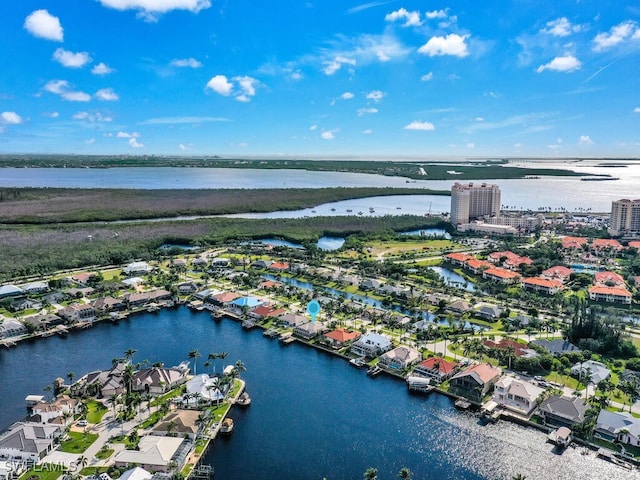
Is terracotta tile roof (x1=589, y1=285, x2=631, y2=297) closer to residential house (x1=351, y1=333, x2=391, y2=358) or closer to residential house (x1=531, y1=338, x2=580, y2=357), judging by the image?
residential house (x1=531, y1=338, x2=580, y2=357)

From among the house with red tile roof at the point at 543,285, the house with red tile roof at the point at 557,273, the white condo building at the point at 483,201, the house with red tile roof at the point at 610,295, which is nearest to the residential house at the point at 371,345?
the house with red tile roof at the point at 543,285

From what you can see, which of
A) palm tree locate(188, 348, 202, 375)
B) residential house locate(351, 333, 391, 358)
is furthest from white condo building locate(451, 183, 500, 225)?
palm tree locate(188, 348, 202, 375)

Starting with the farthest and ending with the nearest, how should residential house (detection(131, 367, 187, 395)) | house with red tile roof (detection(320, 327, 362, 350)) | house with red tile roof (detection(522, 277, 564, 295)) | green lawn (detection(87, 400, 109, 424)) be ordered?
house with red tile roof (detection(522, 277, 564, 295)), house with red tile roof (detection(320, 327, 362, 350)), residential house (detection(131, 367, 187, 395)), green lawn (detection(87, 400, 109, 424))

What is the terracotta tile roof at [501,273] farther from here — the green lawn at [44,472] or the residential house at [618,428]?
the green lawn at [44,472]

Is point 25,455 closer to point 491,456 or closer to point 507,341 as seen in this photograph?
point 491,456

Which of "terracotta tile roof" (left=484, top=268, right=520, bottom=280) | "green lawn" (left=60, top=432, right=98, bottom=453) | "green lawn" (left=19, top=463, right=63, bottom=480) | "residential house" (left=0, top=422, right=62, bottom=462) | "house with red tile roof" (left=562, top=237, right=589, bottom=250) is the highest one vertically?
"house with red tile roof" (left=562, top=237, right=589, bottom=250)
